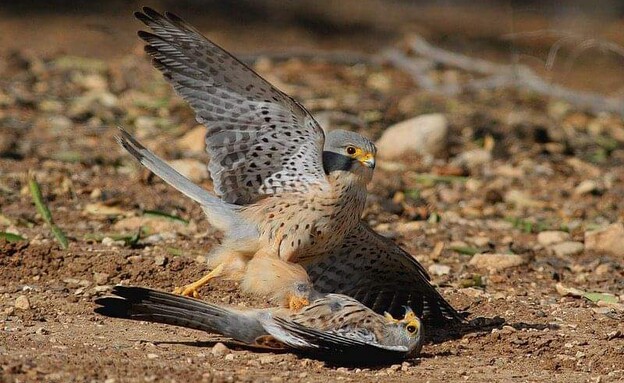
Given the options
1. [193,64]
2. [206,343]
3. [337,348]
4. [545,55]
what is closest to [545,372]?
[337,348]

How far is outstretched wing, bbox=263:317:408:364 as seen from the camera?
4.49m

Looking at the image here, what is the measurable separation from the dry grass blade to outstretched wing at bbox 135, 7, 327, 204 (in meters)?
1.12

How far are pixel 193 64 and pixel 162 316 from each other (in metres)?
1.20

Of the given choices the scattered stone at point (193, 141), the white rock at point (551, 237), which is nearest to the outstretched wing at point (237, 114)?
the white rock at point (551, 237)

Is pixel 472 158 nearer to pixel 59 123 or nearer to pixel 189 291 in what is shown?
pixel 59 123

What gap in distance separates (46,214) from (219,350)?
6.61ft

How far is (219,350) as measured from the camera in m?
4.69

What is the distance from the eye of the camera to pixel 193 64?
5219 mm

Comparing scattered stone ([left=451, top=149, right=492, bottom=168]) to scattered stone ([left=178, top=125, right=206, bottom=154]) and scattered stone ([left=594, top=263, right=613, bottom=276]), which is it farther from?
scattered stone ([left=594, top=263, right=613, bottom=276])

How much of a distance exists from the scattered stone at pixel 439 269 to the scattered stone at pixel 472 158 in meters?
2.59

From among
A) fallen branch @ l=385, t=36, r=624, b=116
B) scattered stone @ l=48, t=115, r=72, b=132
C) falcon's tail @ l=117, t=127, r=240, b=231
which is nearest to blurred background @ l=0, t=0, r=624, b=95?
fallen branch @ l=385, t=36, r=624, b=116

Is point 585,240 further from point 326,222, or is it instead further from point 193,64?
point 193,64

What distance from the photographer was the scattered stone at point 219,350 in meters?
4.67

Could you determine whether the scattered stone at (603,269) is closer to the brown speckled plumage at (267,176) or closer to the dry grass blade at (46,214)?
the brown speckled plumage at (267,176)
